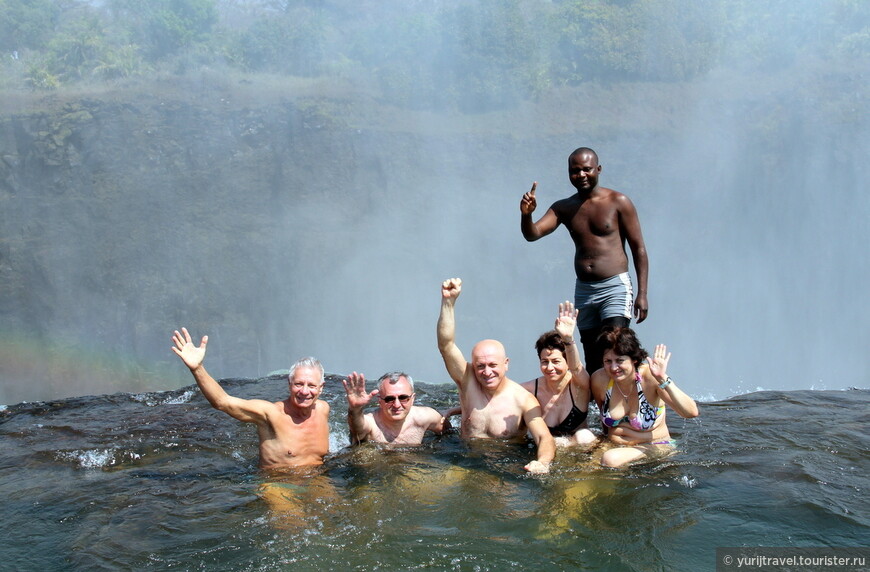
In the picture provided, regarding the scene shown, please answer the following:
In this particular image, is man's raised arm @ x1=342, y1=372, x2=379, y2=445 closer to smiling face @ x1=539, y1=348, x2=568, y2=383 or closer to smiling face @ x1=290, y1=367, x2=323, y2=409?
smiling face @ x1=290, y1=367, x2=323, y2=409

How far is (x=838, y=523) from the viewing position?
4379mm

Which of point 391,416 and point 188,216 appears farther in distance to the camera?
point 188,216

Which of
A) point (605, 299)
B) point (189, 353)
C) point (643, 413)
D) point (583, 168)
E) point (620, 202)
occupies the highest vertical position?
point (583, 168)

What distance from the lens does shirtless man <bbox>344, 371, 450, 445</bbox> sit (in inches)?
209

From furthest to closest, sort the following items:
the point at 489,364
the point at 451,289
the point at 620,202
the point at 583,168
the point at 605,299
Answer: the point at 605,299 → the point at 620,202 → the point at 583,168 → the point at 489,364 → the point at 451,289

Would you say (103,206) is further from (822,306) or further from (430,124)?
(822,306)

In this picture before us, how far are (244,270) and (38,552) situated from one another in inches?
693

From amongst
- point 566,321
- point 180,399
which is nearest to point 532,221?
point 566,321

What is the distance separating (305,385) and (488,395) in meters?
1.47

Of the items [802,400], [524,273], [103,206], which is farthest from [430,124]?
[802,400]

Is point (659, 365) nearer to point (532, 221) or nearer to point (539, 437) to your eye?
point (539, 437)

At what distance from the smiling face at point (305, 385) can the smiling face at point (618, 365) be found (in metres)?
2.07

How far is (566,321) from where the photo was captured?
5457 millimetres

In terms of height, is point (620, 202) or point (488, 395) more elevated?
point (620, 202)
